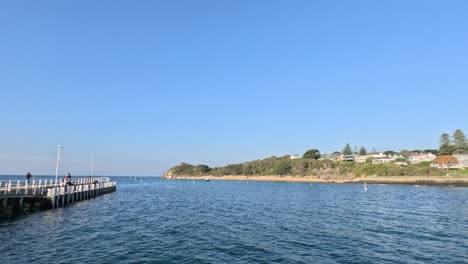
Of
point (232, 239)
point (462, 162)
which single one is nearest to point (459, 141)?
point (462, 162)

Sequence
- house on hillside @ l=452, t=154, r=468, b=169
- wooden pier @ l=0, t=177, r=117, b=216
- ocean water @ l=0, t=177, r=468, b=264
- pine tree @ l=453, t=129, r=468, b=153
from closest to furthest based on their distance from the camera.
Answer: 1. ocean water @ l=0, t=177, r=468, b=264
2. wooden pier @ l=0, t=177, r=117, b=216
3. house on hillside @ l=452, t=154, r=468, b=169
4. pine tree @ l=453, t=129, r=468, b=153

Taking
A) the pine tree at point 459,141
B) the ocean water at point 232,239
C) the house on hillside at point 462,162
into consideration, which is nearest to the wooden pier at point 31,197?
the ocean water at point 232,239

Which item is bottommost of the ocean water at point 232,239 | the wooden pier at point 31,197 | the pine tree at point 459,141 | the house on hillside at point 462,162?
the ocean water at point 232,239

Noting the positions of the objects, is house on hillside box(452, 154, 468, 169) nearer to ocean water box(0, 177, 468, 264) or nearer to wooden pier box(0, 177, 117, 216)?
ocean water box(0, 177, 468, 264)

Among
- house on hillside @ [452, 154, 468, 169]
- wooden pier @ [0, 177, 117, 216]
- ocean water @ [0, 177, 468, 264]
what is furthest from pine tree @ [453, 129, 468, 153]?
wooden pier @ [0, 177, 117, 216]

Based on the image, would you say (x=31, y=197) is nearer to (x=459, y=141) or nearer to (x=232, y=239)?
(x=232, y=239)

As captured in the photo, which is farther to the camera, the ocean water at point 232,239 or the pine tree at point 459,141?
the pine tree at point 459,141

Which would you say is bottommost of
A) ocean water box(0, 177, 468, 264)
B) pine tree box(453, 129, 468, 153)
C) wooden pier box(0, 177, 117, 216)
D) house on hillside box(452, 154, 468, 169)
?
ocean water box(0, 177, 468, 264)

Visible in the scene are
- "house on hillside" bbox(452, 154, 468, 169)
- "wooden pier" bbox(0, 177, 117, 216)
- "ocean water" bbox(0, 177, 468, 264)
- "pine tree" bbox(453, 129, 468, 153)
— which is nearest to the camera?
"ocean water" bbox(0, 177, 468, 264)

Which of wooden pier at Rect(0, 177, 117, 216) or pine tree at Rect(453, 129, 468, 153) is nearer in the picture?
wooden pier at Rect(0, 177, 117, 216)

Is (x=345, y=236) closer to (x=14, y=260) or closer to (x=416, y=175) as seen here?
(x=14, y=260)

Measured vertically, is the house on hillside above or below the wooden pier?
above

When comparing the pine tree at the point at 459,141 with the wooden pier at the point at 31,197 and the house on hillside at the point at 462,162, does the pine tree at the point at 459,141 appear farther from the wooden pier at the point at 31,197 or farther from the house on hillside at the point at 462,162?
the wooden pier at the point at 31,197

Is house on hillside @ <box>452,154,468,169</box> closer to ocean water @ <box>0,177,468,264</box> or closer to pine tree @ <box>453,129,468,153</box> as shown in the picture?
pine tree @ <box>453,129,468,153</box>
